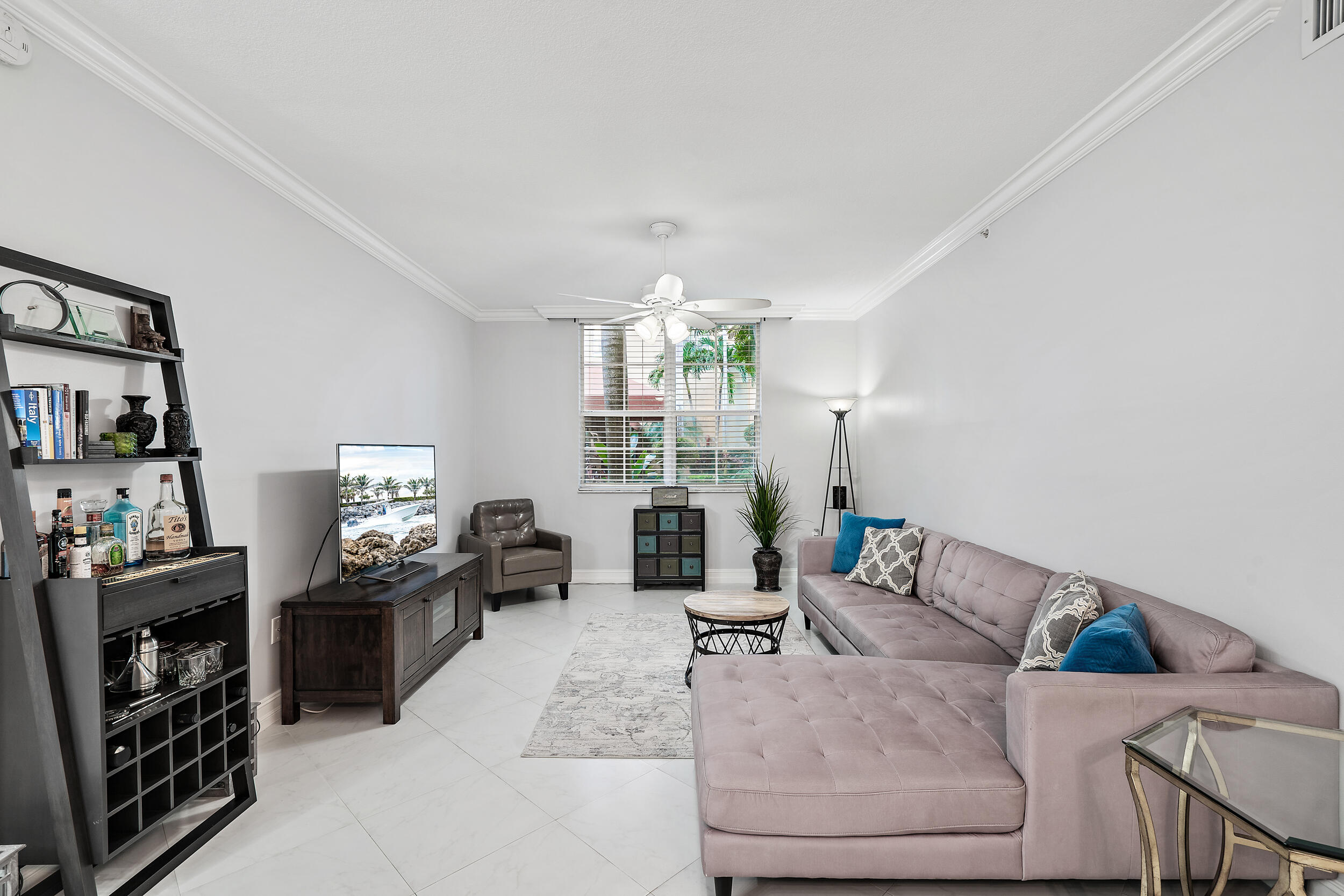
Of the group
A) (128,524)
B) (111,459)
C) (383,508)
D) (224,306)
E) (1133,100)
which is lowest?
(383,508)

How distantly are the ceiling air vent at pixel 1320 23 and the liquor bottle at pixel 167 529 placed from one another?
12.3 ft

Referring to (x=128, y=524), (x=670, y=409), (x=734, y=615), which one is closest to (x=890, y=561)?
(x=734, y=615)

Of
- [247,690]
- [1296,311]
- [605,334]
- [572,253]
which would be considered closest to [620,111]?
[572,253]

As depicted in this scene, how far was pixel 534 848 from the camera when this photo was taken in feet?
6.68

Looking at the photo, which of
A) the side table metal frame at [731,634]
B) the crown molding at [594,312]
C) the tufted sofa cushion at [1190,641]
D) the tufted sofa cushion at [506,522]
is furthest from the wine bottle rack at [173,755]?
the crown molding at [594,312]

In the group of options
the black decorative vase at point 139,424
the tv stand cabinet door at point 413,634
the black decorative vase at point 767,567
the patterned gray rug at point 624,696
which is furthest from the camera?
the black decorative vase at point 767,567

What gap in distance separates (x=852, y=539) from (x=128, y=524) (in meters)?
3.94

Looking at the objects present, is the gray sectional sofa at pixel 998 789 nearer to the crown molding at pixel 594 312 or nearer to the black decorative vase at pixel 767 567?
the black decorative vase at pixel 767 567

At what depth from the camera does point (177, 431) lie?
2.21 metres

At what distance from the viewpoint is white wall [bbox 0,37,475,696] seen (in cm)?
193

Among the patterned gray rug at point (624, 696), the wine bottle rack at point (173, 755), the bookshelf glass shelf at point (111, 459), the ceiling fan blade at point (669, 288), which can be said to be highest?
the ceiling fan blade at point (669, 288)

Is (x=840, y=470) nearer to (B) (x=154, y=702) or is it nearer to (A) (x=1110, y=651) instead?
(A) (x=1110, y=651)

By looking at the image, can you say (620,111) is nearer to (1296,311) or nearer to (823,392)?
(1296,311)

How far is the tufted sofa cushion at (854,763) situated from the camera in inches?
66.6
